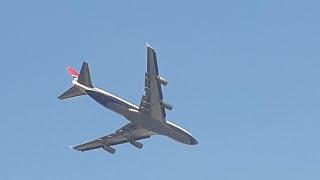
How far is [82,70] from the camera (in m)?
193

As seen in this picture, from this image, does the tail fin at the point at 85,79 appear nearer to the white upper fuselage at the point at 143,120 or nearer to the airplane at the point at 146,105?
the airplane at the point at 146,105

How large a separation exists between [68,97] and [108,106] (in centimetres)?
934

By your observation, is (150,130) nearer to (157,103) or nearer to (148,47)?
(157,103)

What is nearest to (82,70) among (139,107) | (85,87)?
(85,87)

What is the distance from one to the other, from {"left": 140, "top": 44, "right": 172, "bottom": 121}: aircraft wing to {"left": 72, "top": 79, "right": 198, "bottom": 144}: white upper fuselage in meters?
1.55

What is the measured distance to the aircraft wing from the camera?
567 feet

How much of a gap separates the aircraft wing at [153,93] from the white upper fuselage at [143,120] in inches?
61.0

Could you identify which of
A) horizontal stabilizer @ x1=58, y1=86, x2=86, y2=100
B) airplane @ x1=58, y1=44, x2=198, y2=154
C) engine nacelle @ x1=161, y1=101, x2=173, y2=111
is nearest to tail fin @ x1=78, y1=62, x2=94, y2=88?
airplane @ x1=58, y1=44, x2=198, y2=154

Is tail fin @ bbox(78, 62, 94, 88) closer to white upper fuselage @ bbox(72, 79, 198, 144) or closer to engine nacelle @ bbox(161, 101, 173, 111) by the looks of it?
white upper fuselage @ bbox(72, 79, 198, 144)

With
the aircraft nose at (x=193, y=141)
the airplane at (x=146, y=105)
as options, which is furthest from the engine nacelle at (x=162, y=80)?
the aircraft nose at (x=193, y=141)

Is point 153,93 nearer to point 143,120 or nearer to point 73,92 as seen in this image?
point 143,120

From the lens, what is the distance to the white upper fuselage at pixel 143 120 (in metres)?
185

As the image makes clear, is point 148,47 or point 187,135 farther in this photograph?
point 187,135

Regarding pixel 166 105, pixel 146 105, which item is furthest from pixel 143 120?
pixel 166 105
